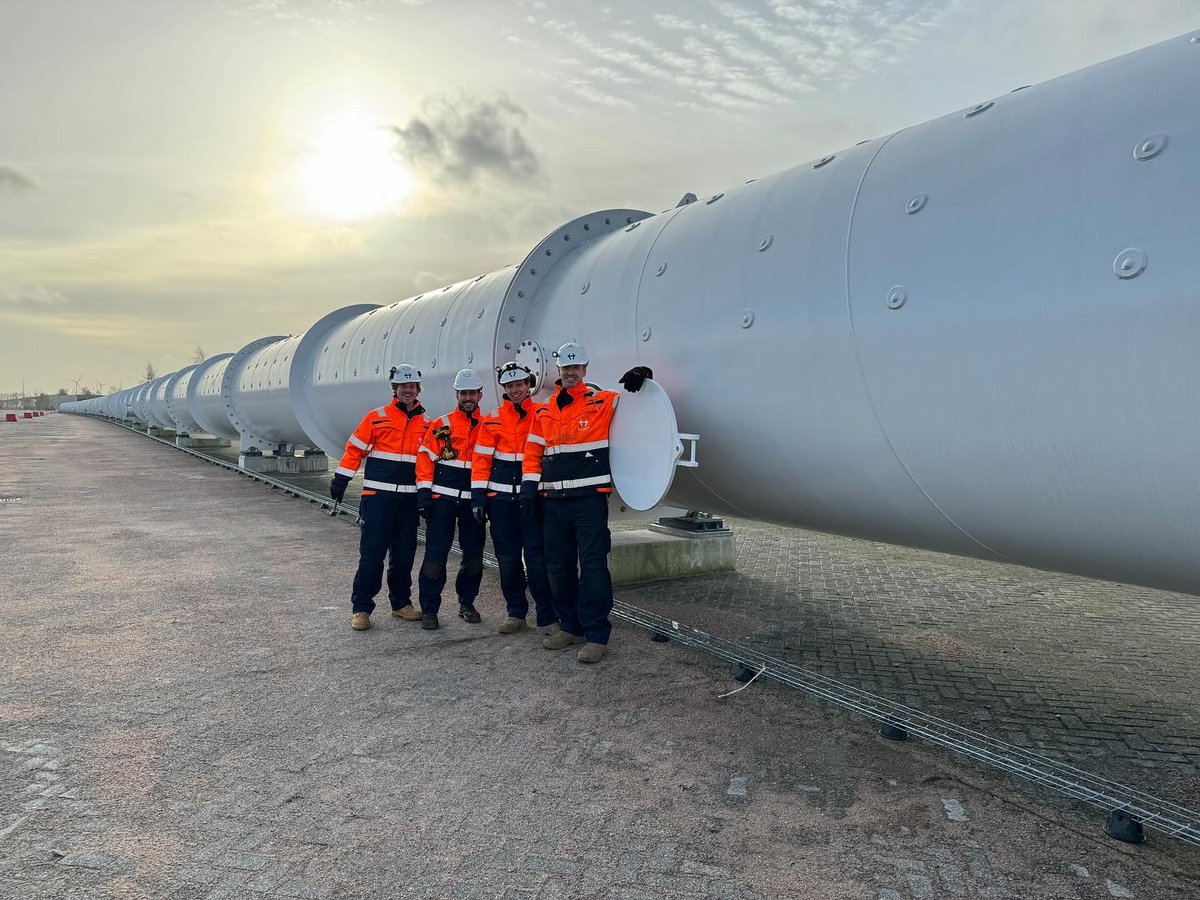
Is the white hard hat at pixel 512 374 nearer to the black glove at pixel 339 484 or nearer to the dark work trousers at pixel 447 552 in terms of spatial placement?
the dark work trousers at pixel 447 552

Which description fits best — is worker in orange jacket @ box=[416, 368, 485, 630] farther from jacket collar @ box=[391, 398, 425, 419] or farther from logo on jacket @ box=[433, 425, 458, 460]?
jacket collar @ box=[391, 398, 425, 419]

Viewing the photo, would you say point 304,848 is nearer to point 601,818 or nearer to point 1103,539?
point 601,818

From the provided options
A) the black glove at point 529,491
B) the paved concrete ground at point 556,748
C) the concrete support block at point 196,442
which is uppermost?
the black glove at point 529,491

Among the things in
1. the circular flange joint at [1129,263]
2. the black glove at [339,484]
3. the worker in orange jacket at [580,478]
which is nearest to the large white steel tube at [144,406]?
the black glove at [339,484]

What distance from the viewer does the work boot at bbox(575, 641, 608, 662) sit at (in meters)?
4.63

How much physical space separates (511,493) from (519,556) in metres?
0.48

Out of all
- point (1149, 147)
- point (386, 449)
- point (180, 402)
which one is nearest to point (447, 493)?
point (386, 449)

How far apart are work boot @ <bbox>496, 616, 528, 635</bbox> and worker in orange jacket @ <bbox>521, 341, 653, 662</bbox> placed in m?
0.45

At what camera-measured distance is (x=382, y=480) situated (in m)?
5.52

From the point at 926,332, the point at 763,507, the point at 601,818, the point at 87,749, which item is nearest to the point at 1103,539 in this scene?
the point at 926,332

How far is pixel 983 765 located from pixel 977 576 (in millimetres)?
4058

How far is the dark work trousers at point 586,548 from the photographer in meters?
4.70

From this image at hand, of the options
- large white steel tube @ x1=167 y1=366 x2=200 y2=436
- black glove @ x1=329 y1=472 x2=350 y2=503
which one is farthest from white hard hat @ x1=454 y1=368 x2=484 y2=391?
large white steel tube @ x1=167 y1=366 x2=200 y2=436

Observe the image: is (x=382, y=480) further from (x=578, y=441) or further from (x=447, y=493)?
(x=578, y=441)
